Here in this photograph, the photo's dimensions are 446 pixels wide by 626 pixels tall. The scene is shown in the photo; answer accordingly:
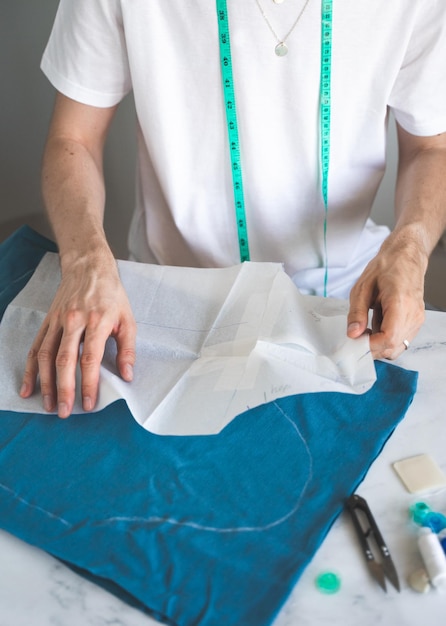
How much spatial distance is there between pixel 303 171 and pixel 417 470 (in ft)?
2.14

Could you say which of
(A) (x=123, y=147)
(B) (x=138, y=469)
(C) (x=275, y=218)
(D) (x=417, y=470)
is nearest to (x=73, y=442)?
(B) (x=138, y=469)

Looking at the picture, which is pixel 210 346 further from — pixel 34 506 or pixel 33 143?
pixel 33 143

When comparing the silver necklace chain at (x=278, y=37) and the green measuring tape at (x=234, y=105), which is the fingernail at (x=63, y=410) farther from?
the silver necklace chain at (x=278, y=37)

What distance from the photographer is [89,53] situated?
119 cm

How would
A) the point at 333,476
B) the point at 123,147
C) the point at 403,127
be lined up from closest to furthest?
the point at 333,476 → the point at 403,127 → the point at 123,147

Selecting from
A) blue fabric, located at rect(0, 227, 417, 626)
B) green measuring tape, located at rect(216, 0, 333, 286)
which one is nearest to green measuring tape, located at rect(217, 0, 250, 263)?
green measuring tape, located at rect(216, 0, 333, 286)

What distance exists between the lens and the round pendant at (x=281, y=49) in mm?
1151

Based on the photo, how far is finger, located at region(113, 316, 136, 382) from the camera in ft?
3.01

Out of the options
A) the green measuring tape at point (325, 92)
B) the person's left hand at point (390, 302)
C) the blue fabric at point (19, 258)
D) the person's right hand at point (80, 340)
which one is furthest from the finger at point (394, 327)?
the blue fabric at point (19, 258)

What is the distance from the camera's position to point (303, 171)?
1.26 m

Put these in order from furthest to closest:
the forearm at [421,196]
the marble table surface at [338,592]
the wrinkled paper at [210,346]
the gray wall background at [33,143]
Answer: the gray wall background at [33,143] → the forearm at [421,196] → the wrinkled paper at [210,346] → the marble table surface at [338,592]

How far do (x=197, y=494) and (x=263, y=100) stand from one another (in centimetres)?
73

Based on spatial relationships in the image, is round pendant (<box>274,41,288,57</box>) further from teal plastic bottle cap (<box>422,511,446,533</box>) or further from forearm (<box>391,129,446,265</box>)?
teal plastic bottle cap (<box>422,511,446,533</box>)

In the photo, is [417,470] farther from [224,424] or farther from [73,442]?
[73,442]
